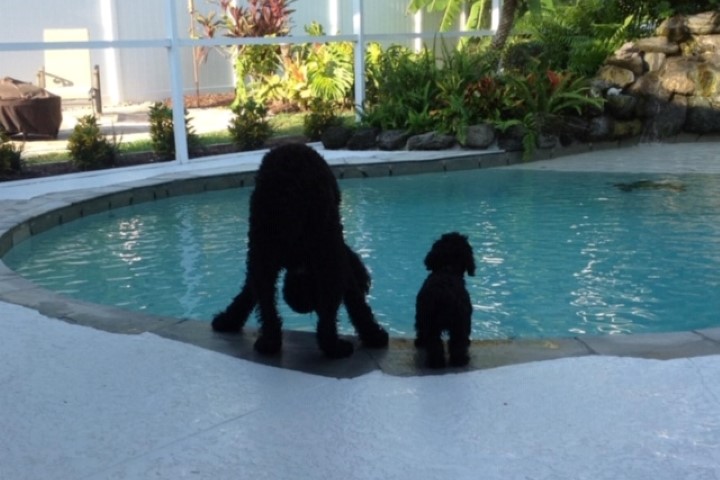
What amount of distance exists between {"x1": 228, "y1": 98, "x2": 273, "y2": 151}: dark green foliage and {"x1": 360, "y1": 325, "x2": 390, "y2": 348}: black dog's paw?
934 centimetres

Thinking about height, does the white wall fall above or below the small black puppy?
above

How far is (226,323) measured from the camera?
4.47 meters

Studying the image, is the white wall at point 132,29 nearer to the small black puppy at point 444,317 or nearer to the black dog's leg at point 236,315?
the black dog's leg at point 236,315

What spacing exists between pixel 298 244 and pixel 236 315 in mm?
807

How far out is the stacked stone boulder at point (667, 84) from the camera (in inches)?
539

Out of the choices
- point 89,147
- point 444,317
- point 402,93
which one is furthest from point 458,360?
point 402,93

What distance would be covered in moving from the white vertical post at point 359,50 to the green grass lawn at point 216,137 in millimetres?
592

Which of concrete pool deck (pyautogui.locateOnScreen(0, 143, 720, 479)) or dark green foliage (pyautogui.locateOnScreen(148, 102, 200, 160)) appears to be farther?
dark green foliage (pyautogui.locateOnScreen(148, 102, 200, 160))

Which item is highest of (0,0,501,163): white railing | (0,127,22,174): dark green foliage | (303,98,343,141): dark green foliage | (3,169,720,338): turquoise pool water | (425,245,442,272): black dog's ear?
(0,0,501,163): white railing

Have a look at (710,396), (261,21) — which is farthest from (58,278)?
(261,21)

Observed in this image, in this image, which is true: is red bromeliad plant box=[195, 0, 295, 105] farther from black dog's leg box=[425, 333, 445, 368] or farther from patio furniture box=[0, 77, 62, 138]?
black dog's leg box=[425, 333, 445, 368]

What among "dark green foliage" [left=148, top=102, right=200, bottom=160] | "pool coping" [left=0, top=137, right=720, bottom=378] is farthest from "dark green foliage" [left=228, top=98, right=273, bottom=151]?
"pool coping" [left=0, top=137, right=720, bottom=378]

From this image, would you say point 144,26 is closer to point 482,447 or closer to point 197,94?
point 197,94

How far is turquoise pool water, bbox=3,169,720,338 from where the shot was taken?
5.78 metres
